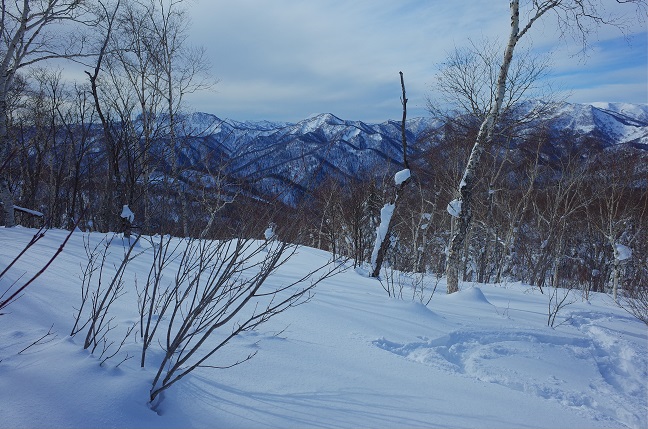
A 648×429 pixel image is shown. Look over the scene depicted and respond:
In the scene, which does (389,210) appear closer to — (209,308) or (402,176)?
(402,176)

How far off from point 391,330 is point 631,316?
4.64 m

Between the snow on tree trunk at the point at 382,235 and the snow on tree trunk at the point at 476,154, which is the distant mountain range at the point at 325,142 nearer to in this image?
the snow on tree trunk at the point at 476,154

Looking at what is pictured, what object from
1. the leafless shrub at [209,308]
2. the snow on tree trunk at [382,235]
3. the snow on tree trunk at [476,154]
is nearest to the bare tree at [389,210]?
the snow on tree trunk at [382,235]

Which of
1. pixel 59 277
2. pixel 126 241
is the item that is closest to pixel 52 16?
pixel 126 241

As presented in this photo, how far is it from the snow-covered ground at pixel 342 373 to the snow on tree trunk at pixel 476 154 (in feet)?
7.98

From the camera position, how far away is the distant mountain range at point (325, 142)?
2.10m

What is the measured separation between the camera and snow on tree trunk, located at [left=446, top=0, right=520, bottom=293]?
5.54 metres

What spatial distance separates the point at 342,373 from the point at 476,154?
5.09m

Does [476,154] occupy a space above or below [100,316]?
above

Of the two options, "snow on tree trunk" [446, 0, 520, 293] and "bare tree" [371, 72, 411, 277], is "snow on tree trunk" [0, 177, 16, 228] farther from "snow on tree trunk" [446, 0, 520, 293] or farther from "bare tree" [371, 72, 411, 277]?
"snow on tree trunk" [446, 0, 520, 293]

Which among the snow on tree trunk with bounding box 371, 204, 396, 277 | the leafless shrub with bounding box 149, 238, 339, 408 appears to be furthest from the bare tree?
the leafless shrub with bounding box 149, 238, 339, 408

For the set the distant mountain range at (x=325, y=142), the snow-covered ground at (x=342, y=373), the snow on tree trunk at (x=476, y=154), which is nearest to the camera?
the snow-covered ground at (x=342, y=373)

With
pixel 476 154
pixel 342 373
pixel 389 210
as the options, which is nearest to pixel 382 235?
pixel 389 210

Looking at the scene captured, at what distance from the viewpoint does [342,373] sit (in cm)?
215
